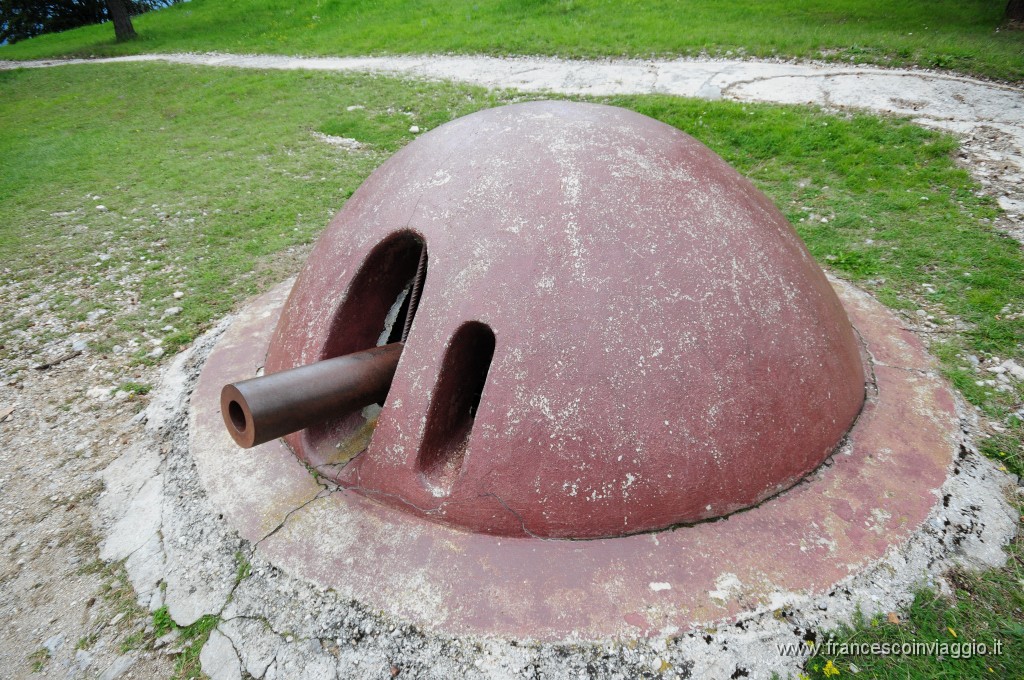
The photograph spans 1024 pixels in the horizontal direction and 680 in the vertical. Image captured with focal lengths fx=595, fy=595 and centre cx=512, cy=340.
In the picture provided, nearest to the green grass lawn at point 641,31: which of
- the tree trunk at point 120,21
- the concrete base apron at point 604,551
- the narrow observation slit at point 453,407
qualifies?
the tree trunk at point 120,21

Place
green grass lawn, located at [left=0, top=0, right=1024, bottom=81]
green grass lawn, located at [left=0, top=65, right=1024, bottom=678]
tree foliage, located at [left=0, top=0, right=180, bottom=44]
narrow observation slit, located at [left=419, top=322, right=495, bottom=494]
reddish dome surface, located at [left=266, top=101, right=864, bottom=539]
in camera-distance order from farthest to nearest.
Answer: tree foliage, located at [left=0, top=0, right=180, bottom=44], green grass lawn, located at [left=0, top=0, right=1024, bottom=81], green grass lawn, located at [left=0, top=65, right=1024, bottom=678], narrow observation slit, located at [left=419, top=322, right=495, bottom=494], reddish dome surface, located at [left=266, top=101, right=864, bottom=539]

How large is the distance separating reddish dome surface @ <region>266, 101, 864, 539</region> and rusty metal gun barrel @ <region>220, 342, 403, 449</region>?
168 millimetres

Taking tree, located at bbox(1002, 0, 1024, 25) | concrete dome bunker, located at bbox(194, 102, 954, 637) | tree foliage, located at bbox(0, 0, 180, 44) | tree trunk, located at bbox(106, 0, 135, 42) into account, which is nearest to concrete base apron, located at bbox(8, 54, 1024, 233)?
tree, located at bbox(1002, 0, 1024, 25)

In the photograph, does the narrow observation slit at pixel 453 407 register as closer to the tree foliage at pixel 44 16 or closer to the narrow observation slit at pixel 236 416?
the narrow observation slit at pixel 236 416

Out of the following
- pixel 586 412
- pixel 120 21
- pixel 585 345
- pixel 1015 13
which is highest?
pixel 120 21

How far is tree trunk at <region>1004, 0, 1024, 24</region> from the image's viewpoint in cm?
954

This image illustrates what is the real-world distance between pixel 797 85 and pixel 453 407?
7.84 meters

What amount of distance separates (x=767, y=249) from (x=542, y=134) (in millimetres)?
1140

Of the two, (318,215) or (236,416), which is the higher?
(236,416)

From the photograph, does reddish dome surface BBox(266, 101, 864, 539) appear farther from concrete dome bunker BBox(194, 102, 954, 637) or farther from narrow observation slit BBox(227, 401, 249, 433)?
narrow observation slit BBox(227, 401, 249, 433)

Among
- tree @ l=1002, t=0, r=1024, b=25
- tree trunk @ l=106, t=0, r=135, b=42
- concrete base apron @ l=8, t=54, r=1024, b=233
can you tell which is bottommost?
concrete base apron @ l=8, t=54, r=1024, b=233

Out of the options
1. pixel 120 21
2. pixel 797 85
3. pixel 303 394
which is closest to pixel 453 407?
pixel 303 394

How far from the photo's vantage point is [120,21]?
17312 mm

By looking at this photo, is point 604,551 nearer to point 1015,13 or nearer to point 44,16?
point 1015,13
